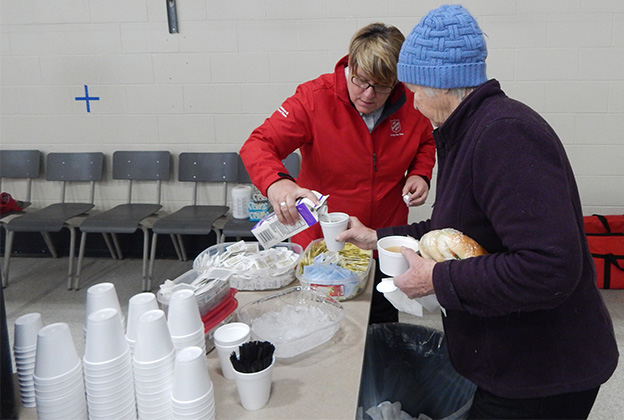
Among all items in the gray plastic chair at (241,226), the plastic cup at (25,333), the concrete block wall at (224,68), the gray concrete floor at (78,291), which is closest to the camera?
the plastic cup at (25,333)

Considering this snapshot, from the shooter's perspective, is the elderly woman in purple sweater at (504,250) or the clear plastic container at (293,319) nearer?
the elderly woman in purple sweater at (504,250)

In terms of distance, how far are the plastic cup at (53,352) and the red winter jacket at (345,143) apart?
1052mm

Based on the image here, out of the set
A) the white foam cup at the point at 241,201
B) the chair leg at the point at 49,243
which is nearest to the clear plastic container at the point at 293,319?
the white foam cup at the point at 241,201

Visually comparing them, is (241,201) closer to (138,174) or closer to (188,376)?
(138,174)

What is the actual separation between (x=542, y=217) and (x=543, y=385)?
0.42 m

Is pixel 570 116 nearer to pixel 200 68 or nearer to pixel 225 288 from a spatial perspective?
pixel 200 68

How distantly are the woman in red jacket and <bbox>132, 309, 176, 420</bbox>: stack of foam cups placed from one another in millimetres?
876

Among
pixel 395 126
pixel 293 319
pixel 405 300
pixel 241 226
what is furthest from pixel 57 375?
pixel 241 226

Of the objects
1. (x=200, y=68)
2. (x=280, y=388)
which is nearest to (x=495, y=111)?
(x=280, y=388)

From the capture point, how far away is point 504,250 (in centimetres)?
117

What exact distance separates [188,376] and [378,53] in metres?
1.18

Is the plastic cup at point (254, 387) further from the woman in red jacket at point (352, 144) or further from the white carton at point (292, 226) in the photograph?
the woman in red jacket at point (352, 144)

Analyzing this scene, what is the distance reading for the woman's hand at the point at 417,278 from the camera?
114 cm

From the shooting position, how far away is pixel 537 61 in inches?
143
